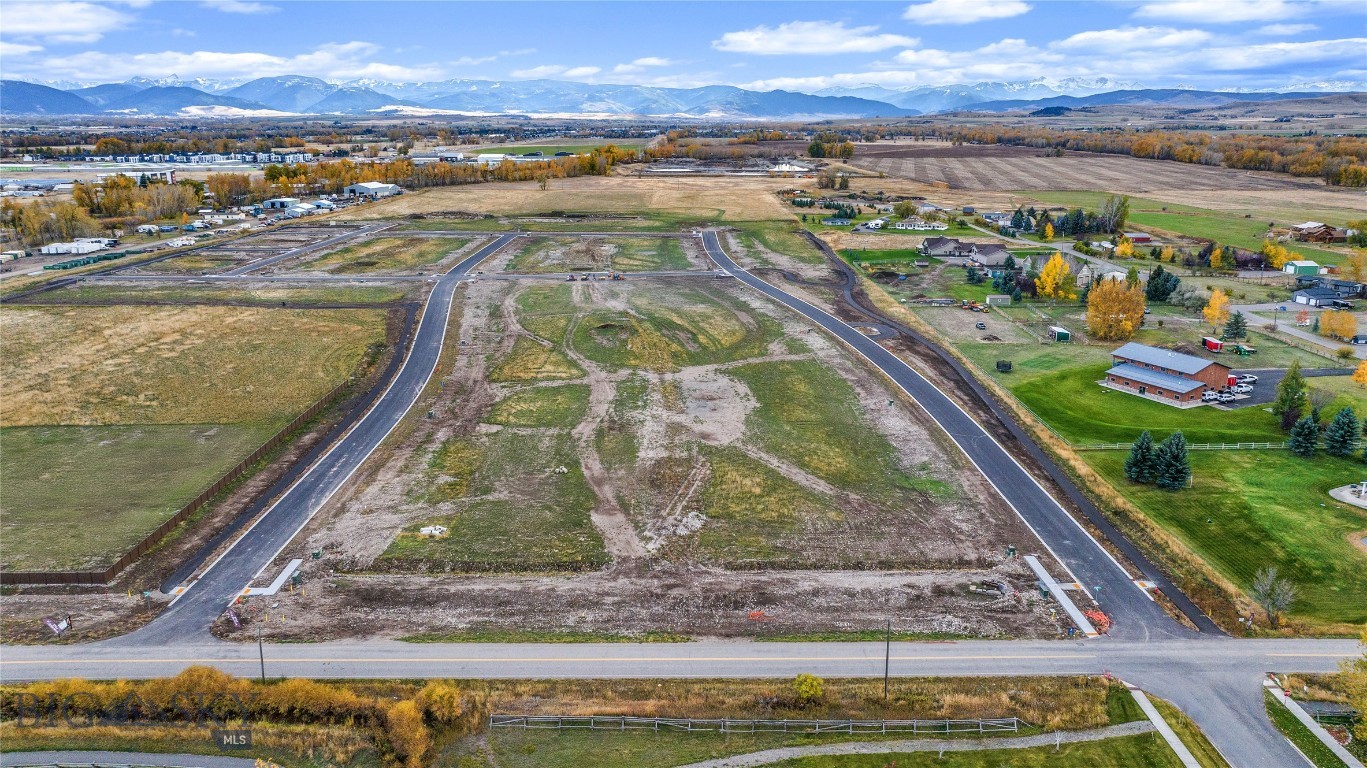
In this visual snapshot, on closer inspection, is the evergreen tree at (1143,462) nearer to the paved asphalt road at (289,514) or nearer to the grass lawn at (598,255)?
the paved asphalt road at (289,514)

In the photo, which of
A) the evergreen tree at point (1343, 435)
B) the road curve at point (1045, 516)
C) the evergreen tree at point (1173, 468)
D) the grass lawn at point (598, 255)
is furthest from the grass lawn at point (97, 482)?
the evergreen tree at point (1343, 435)

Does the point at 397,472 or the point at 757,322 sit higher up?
the point at 757,322

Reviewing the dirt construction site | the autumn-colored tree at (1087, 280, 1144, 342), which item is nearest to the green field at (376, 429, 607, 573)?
the dirt construction site

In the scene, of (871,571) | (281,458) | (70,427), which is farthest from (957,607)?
(70,427)

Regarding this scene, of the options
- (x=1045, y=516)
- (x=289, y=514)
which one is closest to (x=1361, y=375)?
(x=1045, y=516)

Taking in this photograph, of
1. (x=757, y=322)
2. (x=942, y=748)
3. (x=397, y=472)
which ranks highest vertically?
(x=757, y=322)

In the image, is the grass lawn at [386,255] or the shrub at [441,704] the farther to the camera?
the grass lawn at [386,255]

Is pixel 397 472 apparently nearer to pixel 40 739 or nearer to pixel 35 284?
pixel 40 739
